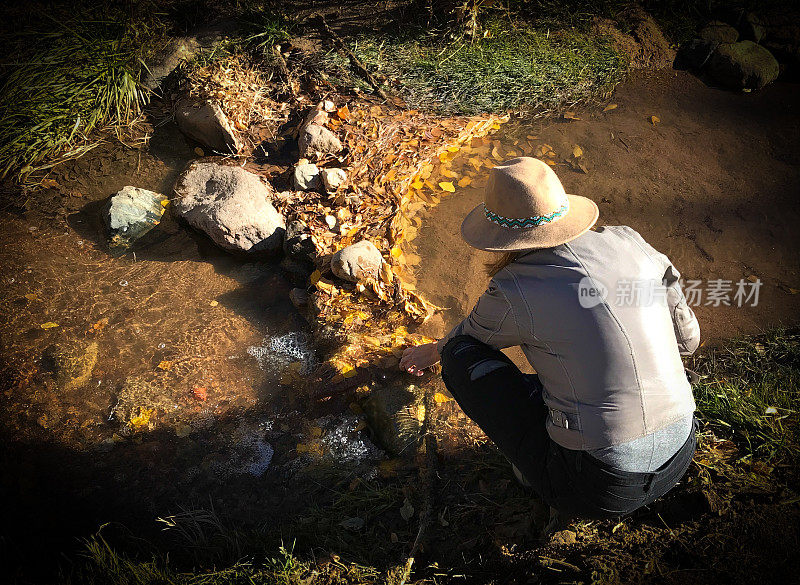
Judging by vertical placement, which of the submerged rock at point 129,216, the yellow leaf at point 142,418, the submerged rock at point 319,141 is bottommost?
the yellow leaf at point 142,418

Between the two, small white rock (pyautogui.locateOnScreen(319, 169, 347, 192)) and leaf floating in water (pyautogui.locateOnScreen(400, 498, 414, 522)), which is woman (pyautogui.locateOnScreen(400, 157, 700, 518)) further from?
small white rock (pyautogui.locateOnScreen(319, 169, 347, 192))

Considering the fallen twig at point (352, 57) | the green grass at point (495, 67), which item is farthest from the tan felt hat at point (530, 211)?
the fallen twig at point (352, 57)

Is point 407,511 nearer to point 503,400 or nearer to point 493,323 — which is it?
point 503,400

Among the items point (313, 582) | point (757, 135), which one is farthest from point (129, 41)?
point (757, 135)

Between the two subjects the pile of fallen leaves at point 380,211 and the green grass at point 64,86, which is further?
the green grass at point 64,86

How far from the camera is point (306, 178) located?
366 centimetres

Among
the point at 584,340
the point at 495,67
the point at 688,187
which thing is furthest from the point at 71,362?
the point at 688,187

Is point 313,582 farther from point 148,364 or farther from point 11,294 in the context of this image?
point 11,294

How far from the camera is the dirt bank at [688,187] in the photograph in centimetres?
334

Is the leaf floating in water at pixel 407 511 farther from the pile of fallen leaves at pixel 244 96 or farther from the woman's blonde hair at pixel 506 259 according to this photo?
the pile of fallen leaves at pixel 244 96

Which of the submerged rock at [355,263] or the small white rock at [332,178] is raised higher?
the small white rock at [332,178]

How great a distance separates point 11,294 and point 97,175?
1087 millimetres

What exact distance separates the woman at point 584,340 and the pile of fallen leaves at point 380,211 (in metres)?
1.12

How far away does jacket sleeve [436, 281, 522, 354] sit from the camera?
182 centimetres
